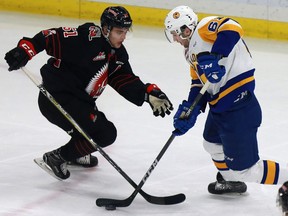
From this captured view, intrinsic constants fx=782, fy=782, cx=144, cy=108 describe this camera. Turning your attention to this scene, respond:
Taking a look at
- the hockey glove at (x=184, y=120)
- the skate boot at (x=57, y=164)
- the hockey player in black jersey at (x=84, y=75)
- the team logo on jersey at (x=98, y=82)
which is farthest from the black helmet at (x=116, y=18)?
the skate boot at (x=57, y=164)

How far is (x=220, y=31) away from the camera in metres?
3.58

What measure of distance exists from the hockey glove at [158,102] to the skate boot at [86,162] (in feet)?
1.77

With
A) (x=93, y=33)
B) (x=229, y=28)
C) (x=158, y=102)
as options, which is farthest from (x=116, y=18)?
(x=229, y=28)

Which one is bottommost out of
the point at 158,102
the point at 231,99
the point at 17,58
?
the point at 158,102

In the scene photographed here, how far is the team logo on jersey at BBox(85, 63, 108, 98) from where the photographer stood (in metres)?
4.08

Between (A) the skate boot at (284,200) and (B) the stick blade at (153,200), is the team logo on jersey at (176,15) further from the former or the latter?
(A) the skate boot at (284,200)

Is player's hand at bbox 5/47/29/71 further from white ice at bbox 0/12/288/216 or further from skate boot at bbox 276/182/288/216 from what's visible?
skate boot at bbox 276/182/288/216

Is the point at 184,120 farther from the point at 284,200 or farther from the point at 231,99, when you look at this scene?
the point at 284,200

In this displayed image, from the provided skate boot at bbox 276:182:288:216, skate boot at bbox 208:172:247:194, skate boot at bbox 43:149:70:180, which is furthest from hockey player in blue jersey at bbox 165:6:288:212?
skate boot at bbox 276:182:288:216

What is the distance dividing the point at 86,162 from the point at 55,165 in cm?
27

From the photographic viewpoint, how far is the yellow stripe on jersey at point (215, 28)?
3.59 m

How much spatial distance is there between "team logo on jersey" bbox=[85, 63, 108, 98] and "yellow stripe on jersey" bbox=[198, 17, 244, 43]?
641 millimetres

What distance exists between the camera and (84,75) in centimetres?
408

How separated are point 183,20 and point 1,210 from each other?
48.5 inches
